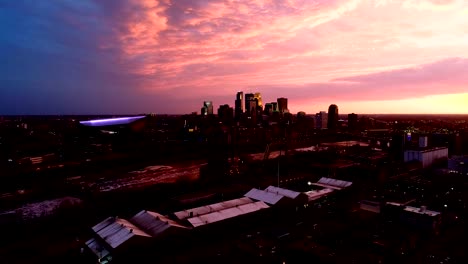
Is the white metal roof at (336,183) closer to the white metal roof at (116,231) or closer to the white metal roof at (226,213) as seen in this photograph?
the white metal roof at (226,213)

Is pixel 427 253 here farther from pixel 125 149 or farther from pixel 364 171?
pixel 125 149

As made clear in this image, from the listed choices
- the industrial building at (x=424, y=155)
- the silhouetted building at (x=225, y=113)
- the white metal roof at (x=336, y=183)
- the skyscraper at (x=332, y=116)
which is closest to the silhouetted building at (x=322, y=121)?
the skyscraper at (x=332, y=116)

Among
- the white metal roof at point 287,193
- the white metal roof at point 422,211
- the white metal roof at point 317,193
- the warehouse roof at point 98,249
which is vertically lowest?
the warehouse roof at point 98,249

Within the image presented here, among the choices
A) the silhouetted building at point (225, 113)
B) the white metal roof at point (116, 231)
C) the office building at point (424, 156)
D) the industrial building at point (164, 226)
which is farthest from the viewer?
the silhouetted building at point (225, 113)

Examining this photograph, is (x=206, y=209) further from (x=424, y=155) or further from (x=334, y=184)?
(x=424, y=155)

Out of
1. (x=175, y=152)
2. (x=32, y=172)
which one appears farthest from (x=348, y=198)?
(x=175, y=152)

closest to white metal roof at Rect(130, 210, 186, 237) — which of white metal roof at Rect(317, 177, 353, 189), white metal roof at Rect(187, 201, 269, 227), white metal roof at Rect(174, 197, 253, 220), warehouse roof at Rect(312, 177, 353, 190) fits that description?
white metal roof at Rect(174, 197, 253, 220)

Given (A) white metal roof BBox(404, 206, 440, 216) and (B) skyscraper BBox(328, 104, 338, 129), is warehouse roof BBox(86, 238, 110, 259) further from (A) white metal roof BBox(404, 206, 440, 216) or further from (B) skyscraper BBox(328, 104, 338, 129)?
(B) skyscraper BBox(328, 104, 338, 129)
